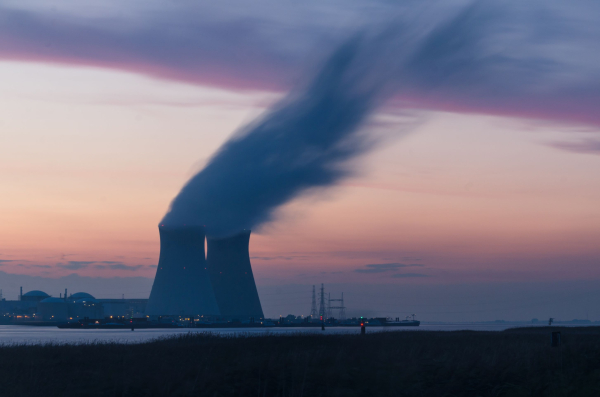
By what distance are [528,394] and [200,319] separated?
383 ft

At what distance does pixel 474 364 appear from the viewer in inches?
690

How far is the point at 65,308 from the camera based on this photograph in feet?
519

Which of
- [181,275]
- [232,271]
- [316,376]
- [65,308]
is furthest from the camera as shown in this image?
[65,308]

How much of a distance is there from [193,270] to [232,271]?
16.0 m

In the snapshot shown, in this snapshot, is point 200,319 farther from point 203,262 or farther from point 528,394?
point 528,394

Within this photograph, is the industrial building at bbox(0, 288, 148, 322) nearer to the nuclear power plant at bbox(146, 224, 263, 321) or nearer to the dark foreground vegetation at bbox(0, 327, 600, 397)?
the nuclear power plant at bbox(146, 224, 263, 321)

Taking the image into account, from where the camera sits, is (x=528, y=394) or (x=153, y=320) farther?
(x=153, y=320)

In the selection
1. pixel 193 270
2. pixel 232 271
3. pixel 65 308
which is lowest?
pixel 65 308

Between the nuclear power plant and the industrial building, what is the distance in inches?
3134

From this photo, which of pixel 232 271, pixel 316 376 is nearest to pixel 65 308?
pixel 232 271

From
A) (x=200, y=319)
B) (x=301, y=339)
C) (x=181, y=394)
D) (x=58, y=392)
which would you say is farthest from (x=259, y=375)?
(x=200, y=319)

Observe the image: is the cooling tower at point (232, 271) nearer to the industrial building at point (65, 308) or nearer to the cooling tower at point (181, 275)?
the cooling tower at point (181, 275)

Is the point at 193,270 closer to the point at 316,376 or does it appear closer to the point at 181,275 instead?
the point at 181,275

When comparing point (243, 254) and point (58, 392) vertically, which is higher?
point (243, 254)
